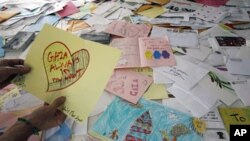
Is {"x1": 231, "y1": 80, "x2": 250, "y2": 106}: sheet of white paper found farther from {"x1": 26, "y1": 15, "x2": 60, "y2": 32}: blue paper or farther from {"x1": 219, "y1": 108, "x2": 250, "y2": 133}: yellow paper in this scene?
{"x1": 26, "y1": 15, "x2": 60, "y2": 32}: blue paper

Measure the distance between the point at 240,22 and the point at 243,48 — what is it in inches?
9.7

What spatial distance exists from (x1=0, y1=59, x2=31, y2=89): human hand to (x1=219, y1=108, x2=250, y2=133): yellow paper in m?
0.59

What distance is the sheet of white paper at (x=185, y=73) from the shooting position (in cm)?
92

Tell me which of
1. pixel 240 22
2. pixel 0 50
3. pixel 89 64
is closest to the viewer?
pixel 89 64

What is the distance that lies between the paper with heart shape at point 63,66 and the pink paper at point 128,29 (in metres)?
0.57

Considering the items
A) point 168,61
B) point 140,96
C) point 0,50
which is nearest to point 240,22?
point 168,61

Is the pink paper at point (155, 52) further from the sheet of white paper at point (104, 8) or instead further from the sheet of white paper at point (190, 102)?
the sheet of white paper at point (104, 8)

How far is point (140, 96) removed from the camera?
0.87 meters

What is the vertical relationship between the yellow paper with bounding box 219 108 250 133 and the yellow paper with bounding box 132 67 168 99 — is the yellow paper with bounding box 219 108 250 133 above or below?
below

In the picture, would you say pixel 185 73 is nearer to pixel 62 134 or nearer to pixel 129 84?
pixel 129 84

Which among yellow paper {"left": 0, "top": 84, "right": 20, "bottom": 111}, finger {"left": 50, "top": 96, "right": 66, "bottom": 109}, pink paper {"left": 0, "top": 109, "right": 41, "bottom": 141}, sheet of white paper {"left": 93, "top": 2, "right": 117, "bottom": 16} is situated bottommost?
pink paper {"left": 0, "top": 109, "right": 41, "bottom": 141}

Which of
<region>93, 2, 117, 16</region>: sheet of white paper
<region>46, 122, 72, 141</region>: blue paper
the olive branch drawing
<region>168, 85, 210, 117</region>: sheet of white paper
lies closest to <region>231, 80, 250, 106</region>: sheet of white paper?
the olive branch drawing

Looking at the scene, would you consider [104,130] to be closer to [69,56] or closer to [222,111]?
[69,56]

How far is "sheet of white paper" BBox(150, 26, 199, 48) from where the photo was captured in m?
1.14
